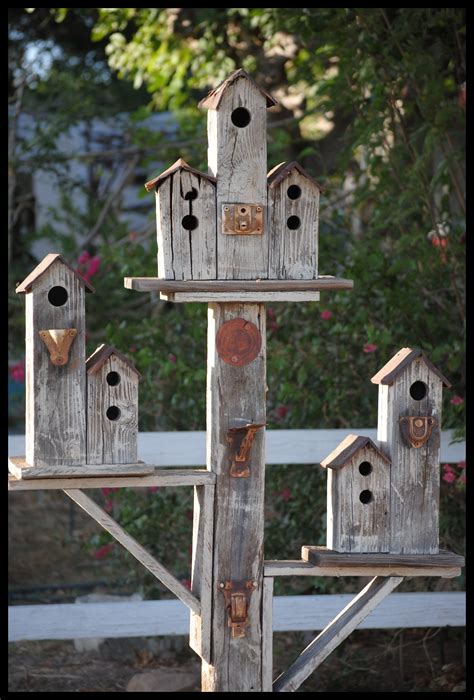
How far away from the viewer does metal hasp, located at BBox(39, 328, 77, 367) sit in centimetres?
307

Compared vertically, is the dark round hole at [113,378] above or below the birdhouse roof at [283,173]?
below

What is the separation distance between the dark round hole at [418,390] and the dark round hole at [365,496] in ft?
1.08

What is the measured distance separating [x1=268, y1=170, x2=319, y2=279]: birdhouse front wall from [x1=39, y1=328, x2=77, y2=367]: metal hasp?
0.64 meters

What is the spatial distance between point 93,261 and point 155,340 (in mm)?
718

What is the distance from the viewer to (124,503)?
5086 mm

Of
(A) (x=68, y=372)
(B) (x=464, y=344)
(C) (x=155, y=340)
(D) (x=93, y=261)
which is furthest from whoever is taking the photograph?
(D) (x=93, y=261)

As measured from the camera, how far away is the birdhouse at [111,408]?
315 centimetres

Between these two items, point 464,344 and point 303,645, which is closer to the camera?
point 464,344

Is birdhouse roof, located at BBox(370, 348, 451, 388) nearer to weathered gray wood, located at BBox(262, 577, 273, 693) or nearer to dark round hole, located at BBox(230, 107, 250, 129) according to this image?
weathered gray wood, located at BBox(262, 577, 273, 693)

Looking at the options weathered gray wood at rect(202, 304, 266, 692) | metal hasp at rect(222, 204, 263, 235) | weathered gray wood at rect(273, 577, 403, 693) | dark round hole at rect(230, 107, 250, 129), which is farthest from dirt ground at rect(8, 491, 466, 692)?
dark round hole at rect(230, 107, 250, 129)

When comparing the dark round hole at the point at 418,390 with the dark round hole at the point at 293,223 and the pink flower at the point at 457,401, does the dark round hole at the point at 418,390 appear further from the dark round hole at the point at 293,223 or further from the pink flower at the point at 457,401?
the pink flower at the point at 457,401

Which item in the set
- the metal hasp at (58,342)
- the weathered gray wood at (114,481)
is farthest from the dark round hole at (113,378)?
the weathered gray wood at (114,481)

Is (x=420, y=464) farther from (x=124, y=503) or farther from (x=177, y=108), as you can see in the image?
(x=177, y=108)
